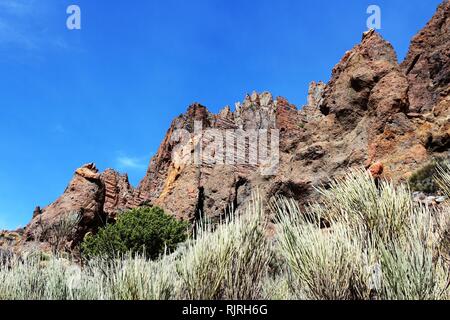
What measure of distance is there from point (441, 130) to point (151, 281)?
14849 millimetres

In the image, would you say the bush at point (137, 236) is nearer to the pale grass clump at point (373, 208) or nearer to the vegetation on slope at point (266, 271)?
the pale grass clump at point (373, 208)

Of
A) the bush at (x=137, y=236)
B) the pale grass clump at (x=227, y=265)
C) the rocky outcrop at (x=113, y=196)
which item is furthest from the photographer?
the rocky outcrop at (x=113, y=196)

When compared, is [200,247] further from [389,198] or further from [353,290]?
[389,198]

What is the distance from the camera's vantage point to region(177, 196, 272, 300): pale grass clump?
6.63 metres

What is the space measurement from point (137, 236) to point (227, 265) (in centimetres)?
1550

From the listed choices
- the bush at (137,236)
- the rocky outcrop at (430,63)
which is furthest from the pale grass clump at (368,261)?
the rocky outcrop at (430,63)

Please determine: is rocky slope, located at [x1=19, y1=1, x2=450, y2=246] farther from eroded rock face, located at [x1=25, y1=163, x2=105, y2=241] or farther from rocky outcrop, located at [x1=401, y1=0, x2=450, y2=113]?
rocky outcrop, located at [x1=401, y1=0, x2=450, y2=113]

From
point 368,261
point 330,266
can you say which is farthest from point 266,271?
point 368,261

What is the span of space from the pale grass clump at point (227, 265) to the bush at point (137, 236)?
44.6ft

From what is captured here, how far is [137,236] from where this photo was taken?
21.6 meters

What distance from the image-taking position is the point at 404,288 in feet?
20.9

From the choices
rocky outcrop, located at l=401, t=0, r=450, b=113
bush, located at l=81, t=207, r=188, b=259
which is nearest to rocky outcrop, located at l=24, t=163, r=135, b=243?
bush, located at l=81, t=207, r=188, b=259

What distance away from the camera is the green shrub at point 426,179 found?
52.6 feet

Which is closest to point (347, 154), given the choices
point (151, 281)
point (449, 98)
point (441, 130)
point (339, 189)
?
point (441, 130)
